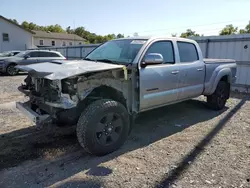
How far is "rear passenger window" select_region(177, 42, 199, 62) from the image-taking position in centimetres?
521

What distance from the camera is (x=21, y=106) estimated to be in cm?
398

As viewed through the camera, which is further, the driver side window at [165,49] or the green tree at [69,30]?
Answer: the green tree at [69,30]

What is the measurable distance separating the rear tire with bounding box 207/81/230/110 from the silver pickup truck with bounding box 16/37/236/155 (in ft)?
3.62

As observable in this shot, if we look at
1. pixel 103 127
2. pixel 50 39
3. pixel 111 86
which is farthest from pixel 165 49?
pixel 50 39

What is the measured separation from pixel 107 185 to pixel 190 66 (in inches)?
133

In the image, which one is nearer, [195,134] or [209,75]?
[195,134]

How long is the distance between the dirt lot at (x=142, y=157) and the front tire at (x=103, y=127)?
0.63ft

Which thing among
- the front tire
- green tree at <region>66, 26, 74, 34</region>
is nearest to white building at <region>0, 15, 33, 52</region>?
the front tire

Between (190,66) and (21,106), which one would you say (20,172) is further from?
(190,66)

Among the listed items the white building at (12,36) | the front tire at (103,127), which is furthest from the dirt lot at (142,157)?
the white building at (12,36)

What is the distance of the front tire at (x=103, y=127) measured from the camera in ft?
11.5

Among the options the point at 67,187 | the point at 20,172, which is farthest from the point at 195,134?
the point at 20,172

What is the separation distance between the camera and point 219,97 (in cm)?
649

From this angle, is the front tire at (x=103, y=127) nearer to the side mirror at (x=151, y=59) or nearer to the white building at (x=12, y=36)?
the side mirror at (x=151, y=59)
